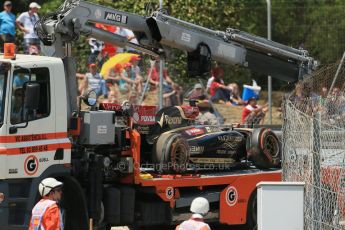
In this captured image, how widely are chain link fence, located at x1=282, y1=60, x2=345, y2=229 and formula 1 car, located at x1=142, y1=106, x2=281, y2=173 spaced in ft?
6.76

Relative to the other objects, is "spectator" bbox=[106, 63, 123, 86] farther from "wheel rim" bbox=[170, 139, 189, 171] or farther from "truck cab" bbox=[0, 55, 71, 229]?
"truck cab" bbox=[0, 55, 71, 229]

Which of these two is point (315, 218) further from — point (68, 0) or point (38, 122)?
point (68, 0)

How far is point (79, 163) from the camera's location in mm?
12977

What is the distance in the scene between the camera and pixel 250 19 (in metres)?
29.5

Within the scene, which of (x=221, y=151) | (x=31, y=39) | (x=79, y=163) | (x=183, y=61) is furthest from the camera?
(x=183, y=61)

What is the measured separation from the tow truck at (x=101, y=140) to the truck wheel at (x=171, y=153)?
13 cm

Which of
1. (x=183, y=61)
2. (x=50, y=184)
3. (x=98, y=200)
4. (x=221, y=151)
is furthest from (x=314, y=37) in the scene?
(x=50, y=184)

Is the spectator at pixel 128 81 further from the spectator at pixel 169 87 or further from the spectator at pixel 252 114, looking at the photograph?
the spectator at pixel 252 114

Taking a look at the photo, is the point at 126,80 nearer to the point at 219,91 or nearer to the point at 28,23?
the point at 219,91

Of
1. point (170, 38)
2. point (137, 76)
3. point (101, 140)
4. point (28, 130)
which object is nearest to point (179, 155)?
point (101, 140)

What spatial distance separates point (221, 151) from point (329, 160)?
3621mm

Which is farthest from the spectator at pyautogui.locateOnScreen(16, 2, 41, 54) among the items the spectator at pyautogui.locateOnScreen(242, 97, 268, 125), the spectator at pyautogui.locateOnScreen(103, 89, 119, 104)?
the spectator at pyautogui.locateOnScreen(242, 97, 268, 125)

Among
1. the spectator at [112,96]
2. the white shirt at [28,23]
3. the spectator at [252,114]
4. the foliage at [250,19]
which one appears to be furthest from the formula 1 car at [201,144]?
the white shirt at [28,23]

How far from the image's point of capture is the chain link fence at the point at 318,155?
35.8 feet
